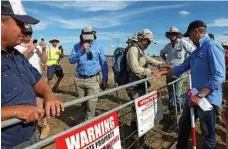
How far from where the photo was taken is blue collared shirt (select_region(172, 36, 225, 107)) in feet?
14.9

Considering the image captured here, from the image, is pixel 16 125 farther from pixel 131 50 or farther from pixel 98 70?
pixel 98 70

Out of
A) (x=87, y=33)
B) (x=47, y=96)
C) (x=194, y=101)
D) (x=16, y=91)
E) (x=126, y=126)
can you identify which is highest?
(x=87, y=33)

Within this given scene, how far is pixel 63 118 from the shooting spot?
26.6 feet

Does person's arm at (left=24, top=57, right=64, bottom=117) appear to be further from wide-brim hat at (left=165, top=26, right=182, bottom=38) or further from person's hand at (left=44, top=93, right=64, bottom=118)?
wide-brim hat at (left=165, top=26, right=182, bottom=38)

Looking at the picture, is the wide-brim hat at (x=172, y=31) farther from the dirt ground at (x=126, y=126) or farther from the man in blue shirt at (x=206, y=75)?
the man in blue shirt at (x=206, y=75)

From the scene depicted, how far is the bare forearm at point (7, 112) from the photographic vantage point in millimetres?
2158

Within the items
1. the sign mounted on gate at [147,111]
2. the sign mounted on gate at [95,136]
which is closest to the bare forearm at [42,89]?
the sign mounted on gate at [95,136]

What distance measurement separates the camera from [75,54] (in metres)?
6.78

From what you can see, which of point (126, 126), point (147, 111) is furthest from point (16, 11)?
point (126, 126)

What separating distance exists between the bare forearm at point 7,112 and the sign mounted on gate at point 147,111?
238 centimetres

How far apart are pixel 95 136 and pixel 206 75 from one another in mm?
2350

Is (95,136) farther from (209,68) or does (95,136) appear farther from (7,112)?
(209,68)

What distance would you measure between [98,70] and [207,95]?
9.21 ft

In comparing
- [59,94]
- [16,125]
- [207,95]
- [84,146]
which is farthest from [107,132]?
[59,94]
